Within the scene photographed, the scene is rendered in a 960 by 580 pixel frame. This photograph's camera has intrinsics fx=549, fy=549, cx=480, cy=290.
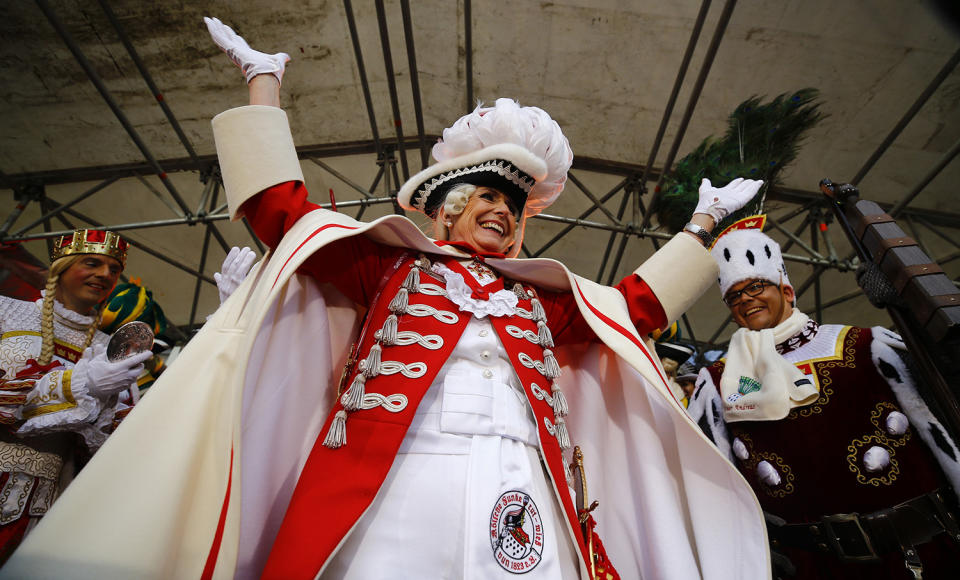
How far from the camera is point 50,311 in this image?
278 centimetres

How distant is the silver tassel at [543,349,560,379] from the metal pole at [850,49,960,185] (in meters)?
4.50

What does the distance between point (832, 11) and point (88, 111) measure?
21.5 feet

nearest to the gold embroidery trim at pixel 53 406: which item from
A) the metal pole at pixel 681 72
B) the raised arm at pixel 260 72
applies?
the raised arm at pixel 260 72

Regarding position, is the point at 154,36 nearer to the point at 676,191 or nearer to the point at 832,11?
the point at 676,191

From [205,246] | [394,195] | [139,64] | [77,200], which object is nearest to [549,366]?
[394,195]

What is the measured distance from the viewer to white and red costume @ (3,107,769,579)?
3.78 feet

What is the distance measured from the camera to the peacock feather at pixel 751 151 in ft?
9.27

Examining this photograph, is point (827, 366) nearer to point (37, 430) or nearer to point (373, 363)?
point (373, 363)

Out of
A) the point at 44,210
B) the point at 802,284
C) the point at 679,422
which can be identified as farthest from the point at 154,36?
the point at 802,284

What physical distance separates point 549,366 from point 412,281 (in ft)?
1.69

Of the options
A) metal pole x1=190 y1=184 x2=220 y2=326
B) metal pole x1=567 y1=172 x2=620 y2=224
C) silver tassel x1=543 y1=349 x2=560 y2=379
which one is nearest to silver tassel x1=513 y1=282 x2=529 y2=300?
silver tassel x1=543 y1=349 x2=560 y2=379

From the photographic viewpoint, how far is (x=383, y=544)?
4.19ft

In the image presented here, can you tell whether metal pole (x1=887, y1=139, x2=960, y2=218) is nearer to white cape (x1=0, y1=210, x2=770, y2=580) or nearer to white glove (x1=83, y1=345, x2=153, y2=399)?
white cape (x1=0, y1=210, x2=770, y2=580)

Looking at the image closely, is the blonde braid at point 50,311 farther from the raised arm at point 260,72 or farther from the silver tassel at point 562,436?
the silver tassel at point 562,436
